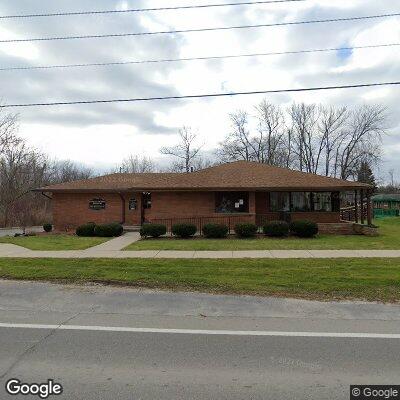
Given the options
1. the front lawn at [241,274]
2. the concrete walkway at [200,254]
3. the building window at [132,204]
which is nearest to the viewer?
the front lawn at [241,274]

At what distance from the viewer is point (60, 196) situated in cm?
2566

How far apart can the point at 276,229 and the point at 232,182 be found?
477cm

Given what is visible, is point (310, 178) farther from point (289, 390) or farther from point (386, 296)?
point (289, 390)

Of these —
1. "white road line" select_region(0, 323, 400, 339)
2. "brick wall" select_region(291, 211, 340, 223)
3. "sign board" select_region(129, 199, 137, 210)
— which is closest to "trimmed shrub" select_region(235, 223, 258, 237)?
"brick wall" select_region(291, 211, 340, 223)

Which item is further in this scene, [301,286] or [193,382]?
[301,286]

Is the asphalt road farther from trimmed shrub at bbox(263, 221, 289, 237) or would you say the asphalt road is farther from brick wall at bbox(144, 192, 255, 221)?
brick wall at bbox(144, 192, 255, 221)

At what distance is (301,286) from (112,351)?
190 inches

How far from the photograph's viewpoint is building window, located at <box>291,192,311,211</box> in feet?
74.4

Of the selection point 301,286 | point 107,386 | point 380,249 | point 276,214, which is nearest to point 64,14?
point 301,286

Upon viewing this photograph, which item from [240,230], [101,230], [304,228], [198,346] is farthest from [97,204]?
[198,346]

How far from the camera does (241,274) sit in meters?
9.73

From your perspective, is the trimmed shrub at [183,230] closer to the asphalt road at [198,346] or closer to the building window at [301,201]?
the building window at [301,201]

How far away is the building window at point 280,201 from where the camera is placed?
74.7 feet

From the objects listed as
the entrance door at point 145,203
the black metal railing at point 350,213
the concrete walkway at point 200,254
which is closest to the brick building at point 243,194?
the entrance door at point 145,203
